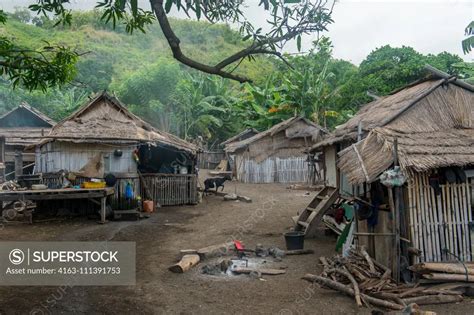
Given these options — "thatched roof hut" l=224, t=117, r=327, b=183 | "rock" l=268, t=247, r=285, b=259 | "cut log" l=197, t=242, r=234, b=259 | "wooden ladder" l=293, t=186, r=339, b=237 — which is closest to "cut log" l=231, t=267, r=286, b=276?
"rock" l=268, t=247, r=285, b=259

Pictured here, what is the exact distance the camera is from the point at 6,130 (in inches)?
918

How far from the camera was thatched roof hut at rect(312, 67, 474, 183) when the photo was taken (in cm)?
727

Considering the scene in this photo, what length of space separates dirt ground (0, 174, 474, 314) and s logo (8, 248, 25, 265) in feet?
4.97

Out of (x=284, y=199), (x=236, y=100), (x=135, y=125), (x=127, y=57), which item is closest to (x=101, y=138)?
(x=135, y=125)

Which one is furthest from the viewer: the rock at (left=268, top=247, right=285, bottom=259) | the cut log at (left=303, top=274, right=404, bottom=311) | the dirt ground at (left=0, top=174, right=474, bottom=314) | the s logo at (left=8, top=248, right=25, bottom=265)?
the rock at (left=268, top=247, right=285, bottom=259)

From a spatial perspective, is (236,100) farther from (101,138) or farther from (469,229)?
(469,229)

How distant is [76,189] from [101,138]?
7.90 feet

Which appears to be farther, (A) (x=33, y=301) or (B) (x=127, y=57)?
(B) (x=127, y=57)

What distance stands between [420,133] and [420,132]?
0.24 ft

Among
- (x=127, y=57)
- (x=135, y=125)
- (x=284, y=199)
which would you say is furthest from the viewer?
(x=127, y=57)

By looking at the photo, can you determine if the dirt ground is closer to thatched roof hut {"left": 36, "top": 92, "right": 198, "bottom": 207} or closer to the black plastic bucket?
the black plastic bucket

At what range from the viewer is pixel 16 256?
891 centimetres

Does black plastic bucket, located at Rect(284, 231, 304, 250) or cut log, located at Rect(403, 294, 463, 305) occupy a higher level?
black plastic bucket, located at Rect(284, 231, 304, 250)

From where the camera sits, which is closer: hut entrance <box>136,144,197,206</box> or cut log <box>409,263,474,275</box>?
cut log <box>409,263,474,275</box>
